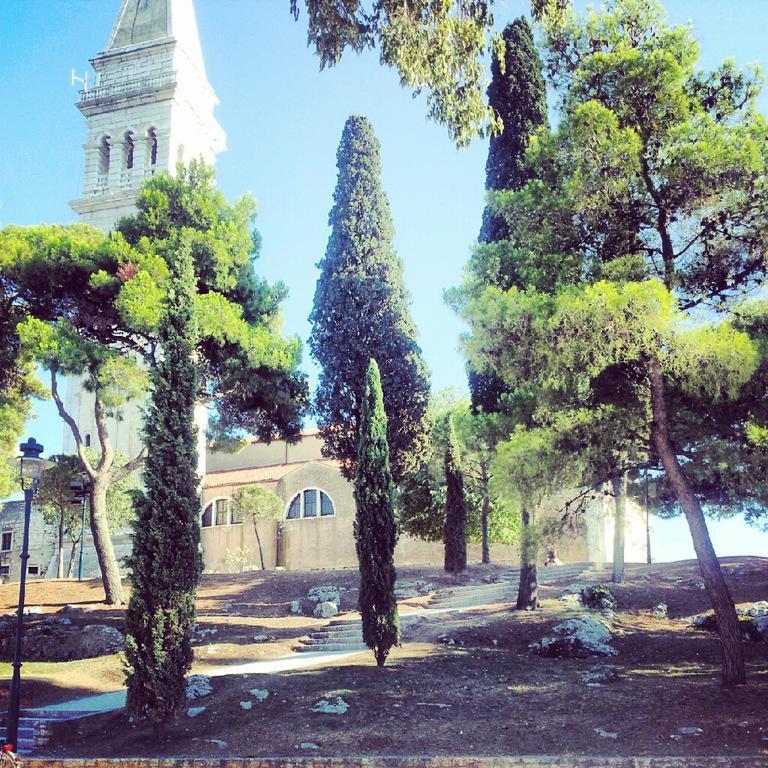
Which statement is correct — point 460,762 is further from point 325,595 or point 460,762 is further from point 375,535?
point 325,595

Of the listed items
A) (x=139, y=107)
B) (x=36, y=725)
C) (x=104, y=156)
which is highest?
(x=139, y=107)

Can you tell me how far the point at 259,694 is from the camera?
1076 cm

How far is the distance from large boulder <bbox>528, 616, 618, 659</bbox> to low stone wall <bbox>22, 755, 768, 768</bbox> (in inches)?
227

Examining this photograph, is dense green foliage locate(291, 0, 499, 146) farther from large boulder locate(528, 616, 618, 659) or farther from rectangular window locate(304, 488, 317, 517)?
rectangular window locate(304, 488, 317, 517)

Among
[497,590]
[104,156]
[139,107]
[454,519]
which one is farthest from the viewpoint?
[104,156]

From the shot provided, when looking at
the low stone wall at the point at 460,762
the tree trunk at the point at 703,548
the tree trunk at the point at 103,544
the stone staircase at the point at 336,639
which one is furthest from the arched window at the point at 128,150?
the low stone wall at the point at 460,762

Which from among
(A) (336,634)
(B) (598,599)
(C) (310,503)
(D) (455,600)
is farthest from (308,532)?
(B) (598,599)

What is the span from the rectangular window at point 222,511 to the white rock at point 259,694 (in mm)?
29516

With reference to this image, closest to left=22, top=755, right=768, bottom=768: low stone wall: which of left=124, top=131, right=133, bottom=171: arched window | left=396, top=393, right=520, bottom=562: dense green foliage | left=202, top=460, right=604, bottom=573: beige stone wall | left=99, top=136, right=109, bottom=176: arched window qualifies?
left=396, top=393, right=520, bottom=562: dense green foliage

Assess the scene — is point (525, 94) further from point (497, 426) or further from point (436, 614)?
point (436, 614)

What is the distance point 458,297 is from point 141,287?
923cm

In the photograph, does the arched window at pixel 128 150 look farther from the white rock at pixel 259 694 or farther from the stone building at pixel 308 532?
the white rock at pixel 259 694

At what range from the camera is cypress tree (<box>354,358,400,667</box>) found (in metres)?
12.9

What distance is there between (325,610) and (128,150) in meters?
37.8
